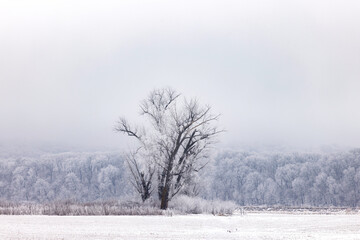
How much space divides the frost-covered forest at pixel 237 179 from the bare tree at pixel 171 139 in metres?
54.2

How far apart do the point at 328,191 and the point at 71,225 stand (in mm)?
79138

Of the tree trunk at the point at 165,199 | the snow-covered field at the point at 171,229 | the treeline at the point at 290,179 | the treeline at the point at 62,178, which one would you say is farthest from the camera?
the treeline at the point at 62,178

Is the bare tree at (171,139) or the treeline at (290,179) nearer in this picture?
the bare tree at (171,139)

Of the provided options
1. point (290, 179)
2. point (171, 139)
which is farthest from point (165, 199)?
point (290, 179)

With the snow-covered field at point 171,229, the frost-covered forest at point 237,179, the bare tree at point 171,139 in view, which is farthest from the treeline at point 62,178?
the snow-covered field at point 171,229

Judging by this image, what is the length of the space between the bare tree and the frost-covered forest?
178ft

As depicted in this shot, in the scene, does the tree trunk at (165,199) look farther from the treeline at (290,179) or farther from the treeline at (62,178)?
the treeline at (62,178)

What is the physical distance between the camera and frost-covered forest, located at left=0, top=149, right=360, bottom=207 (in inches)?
3519

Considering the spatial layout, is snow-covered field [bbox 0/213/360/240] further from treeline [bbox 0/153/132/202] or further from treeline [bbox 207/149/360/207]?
treeline [bbox 0/153/132/202]

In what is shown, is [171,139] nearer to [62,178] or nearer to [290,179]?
[290,179]

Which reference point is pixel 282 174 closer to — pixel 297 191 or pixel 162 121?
pixel 297 191

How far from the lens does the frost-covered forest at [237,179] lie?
3519 inches

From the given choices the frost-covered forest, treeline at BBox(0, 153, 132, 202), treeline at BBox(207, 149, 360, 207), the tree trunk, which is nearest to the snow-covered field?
the tree trunk

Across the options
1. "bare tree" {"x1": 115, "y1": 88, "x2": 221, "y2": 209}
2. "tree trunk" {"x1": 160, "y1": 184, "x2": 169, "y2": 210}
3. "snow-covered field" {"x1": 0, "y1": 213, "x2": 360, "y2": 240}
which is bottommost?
"snow-covered field" {"x1": 0, "y1": 213, "x2": 360, "y2": 240}
